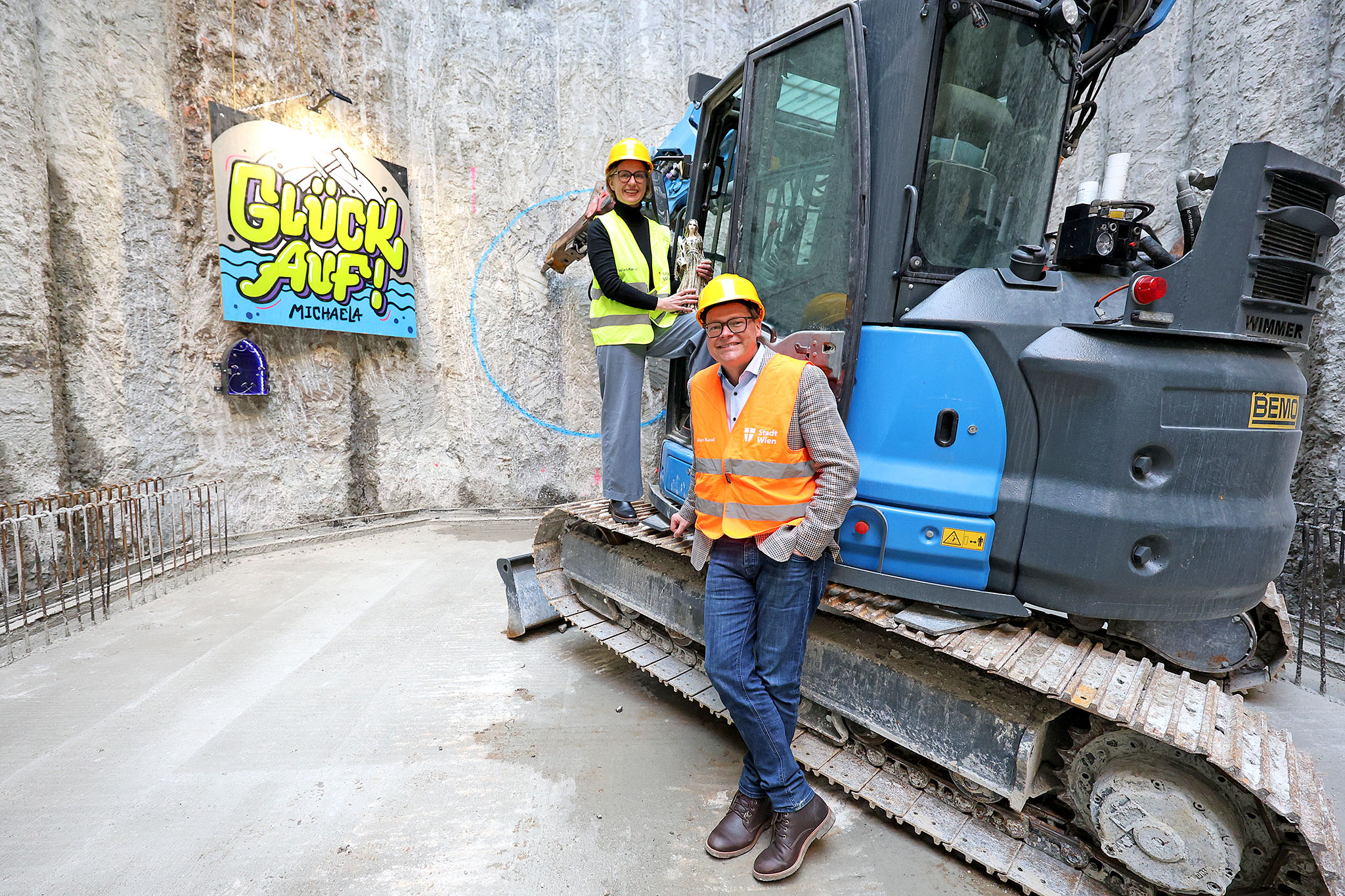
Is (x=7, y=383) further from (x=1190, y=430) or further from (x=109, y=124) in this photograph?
(x=1190, y=430)

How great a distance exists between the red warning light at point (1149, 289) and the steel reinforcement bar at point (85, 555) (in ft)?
18.0

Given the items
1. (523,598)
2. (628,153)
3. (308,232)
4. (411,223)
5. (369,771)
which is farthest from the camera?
(411,223)

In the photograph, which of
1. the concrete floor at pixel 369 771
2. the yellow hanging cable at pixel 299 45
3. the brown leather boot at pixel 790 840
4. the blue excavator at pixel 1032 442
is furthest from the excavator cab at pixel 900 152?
the yellow hanging cable at pixel 299 45

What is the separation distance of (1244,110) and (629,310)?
5.28 m

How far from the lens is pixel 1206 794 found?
1.90m

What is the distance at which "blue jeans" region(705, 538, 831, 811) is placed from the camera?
2.17 metres

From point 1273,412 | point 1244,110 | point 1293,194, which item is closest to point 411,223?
point 1293,194

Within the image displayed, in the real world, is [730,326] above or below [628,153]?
below

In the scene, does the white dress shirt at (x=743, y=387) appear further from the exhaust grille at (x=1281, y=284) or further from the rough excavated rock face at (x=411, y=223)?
the rough excavated rock face at (x=411, y=223)

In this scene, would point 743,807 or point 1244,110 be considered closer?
point 743,807

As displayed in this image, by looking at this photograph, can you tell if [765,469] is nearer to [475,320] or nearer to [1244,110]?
[1244,110]

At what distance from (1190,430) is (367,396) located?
729cm

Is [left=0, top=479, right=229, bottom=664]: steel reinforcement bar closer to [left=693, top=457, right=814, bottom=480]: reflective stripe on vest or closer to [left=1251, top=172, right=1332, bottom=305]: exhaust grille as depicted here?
[left=693, top=457, right=814, bottom=480]: reflective stripe on vest

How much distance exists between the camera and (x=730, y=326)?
2135 millimetres
